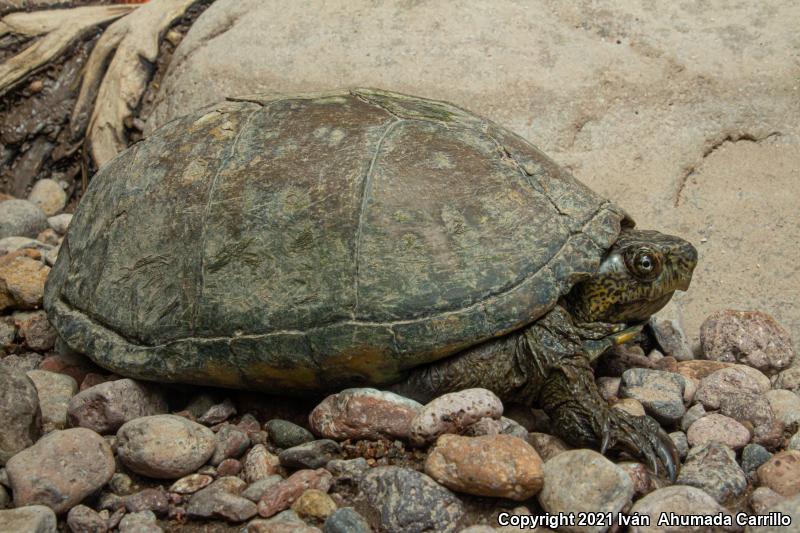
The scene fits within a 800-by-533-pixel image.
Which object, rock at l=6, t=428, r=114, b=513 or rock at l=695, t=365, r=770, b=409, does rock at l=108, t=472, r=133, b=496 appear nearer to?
rock at l=6, t=428, r=114, b=513

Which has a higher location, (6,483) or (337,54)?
(337,54)

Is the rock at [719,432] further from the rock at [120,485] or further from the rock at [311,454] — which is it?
the rock at [120,485]

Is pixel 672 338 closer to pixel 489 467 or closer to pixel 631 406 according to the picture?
pixel 631 406

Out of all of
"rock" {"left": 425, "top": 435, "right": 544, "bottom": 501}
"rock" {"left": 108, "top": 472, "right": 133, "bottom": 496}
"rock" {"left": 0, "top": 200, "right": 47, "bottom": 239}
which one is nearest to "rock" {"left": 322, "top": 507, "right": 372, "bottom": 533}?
"rock" {"left": 425, "top": 435, "right": 544, "bottom": 501}

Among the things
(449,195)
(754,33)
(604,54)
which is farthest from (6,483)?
(754,33)

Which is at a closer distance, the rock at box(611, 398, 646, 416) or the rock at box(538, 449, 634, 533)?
the rock at box(538, 449, 634, 533)

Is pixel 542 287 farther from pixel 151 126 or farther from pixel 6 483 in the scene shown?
pixel 151 126
